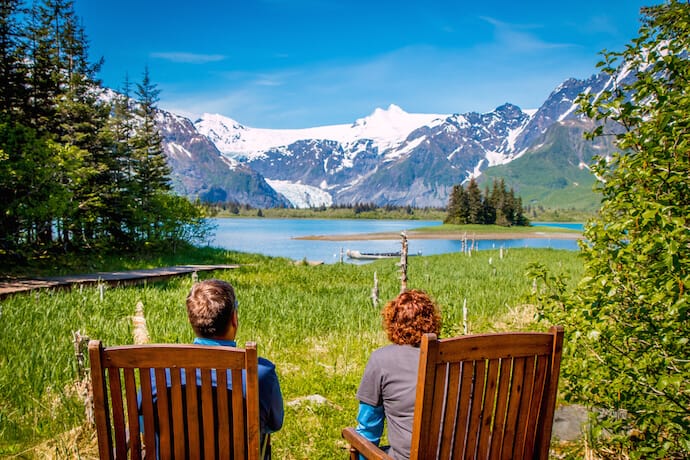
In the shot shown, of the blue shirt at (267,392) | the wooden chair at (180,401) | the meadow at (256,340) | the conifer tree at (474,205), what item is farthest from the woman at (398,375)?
the conifer tree at (474,205)

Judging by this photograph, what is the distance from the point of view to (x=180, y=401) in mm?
1945

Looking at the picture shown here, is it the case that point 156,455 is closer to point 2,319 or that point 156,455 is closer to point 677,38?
point 677,38

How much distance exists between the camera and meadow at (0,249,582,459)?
4.12 metres

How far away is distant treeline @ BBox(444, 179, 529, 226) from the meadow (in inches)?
3270

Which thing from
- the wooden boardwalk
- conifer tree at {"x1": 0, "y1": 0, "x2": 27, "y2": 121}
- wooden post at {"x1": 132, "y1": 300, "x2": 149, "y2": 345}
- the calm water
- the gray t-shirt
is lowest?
the calm water

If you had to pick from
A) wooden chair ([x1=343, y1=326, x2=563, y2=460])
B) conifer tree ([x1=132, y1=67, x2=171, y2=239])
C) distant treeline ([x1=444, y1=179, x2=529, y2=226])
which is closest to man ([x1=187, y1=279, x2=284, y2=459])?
wooden chair ([x1=343, y1=326, x2=563, y2=460])

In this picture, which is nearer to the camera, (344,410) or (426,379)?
(426,379)

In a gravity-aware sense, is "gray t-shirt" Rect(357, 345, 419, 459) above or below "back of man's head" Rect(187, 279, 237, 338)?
below

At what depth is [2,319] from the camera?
719cm


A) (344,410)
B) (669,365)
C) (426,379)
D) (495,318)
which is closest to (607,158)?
(669,365)

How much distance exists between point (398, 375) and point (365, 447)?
388 millimetres

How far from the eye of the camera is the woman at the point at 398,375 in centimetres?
236

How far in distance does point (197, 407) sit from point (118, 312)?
7572 millimetres

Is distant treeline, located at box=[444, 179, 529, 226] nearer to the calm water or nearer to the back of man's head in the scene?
the calm water
